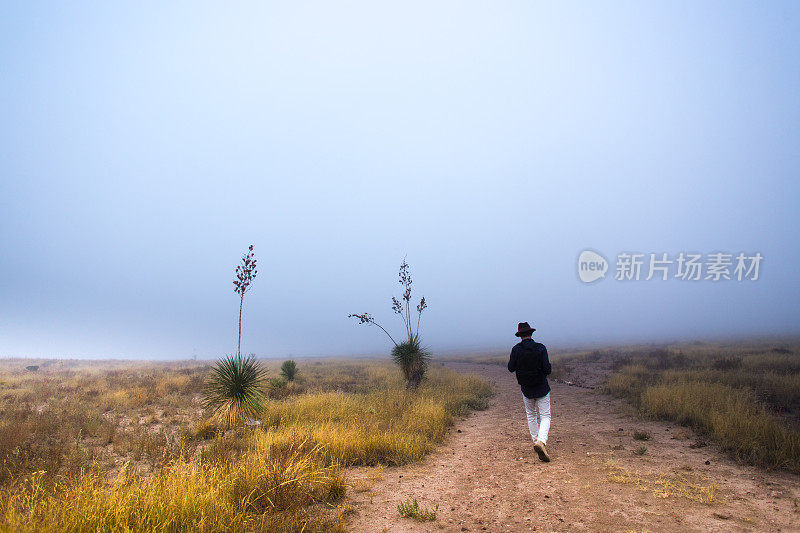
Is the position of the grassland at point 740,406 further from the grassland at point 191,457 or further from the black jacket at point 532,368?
the grassland at point 191,457

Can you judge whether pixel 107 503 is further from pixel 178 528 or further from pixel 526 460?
pixel 526 460

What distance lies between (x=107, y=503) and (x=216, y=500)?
1.07 meters

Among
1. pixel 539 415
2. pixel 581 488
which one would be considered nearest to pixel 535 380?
pixel 539 415

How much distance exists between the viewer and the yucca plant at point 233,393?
10695 millimetres

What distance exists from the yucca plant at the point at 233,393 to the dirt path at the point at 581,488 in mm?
5638

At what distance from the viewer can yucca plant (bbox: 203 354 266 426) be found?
1070 cm

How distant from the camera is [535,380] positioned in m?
7.57

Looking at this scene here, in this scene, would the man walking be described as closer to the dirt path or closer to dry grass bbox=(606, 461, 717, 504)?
the dirt path

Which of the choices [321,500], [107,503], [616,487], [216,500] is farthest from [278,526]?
[616,487]

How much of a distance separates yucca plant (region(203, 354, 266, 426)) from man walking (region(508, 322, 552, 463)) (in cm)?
800

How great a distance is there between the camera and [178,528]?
3.83m

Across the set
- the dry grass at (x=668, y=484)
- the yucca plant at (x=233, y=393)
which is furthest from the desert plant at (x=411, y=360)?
the dry grass at (x=668, y=484)

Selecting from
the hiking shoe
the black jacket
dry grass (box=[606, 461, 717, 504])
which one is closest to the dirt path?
dry grass (box=[606, 461, 717, 504])

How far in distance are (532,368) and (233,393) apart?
28.8 feet
